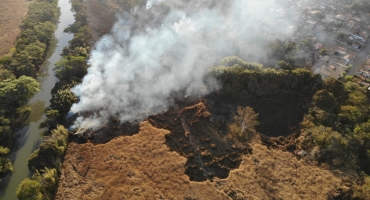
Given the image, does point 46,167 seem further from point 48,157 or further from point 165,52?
point 165,52

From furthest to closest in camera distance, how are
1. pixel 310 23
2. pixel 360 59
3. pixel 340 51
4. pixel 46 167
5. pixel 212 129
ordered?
pixel 310 23 → pixel 340 51 → pixel 360 59 → pixel 212 129 → pixel 46 167

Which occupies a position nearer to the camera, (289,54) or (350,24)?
(289,54)

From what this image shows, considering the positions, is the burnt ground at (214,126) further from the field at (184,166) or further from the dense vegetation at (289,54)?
the dense vegetation at (289,54)

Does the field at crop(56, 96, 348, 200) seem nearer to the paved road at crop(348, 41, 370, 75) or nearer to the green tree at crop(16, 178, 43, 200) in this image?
the green tree at crop(16, 178, 43, 200)

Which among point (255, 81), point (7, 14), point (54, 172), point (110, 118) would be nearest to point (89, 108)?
point (110, 118)

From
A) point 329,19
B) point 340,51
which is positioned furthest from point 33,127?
point 329,19

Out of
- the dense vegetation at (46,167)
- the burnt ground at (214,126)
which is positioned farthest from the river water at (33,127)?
the burnt ground at (214,126)

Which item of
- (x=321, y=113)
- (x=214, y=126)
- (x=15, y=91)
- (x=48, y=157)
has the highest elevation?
(x=321, y=113)
